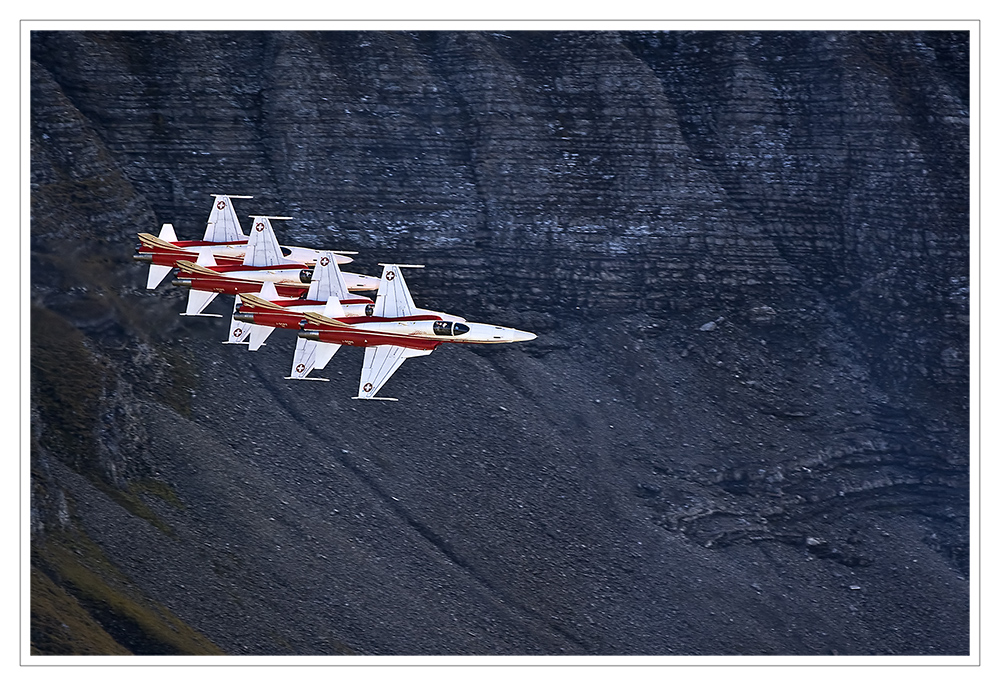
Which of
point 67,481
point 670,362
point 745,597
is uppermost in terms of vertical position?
point 670,362

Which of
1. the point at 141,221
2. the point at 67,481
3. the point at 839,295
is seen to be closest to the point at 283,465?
the point at 67,481

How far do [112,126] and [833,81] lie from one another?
37394 mm

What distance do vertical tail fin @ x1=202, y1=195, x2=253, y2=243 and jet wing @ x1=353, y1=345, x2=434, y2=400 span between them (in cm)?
906

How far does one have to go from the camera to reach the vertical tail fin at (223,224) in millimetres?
72000


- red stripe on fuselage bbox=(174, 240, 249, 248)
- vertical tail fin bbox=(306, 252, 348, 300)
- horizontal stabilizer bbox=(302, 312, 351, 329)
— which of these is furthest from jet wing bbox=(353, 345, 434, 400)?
red stripe on fuselage bbox=(174, 240, 249, 248)

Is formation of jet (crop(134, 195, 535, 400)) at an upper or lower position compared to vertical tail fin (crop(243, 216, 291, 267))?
lower

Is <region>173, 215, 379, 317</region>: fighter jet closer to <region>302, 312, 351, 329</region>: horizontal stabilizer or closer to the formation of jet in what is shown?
the formation of jet

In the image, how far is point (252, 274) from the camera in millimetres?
70312

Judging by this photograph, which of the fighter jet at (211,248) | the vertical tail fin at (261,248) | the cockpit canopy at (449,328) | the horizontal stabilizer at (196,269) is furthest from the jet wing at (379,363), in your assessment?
the horizontal stabilizer at (196,269)

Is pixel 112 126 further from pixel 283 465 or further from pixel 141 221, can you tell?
pixel 283 465

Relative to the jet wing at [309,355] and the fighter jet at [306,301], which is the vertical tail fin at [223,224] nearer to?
the fighter jet at [306,301]

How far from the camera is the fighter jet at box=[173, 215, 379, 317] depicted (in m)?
70.1

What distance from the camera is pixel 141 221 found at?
80.1m

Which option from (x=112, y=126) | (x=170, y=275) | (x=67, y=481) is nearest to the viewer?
(x=67, y=481)
